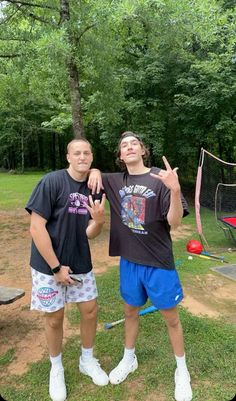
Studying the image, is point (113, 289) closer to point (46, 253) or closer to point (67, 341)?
point (67, 341)

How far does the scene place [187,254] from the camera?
601 centimetres

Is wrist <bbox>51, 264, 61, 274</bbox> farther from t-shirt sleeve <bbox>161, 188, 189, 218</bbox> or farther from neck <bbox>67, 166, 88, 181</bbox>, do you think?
t-shirt sleeve <bbox>161, 188, 189, 218</bbox>

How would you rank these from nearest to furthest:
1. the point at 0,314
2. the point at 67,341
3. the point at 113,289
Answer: the point at 67,341, the point at 0,314, the point at 113,289

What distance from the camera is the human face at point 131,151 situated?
2.45 metres

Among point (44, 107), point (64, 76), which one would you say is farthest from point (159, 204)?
point (44, 107)

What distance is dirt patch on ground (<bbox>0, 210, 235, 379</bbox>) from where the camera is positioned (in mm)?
3125

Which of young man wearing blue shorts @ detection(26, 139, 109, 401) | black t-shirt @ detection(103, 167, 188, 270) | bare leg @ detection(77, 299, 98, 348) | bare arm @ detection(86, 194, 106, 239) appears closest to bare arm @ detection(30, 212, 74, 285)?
young man wearing blue shorts @ detection(26, 139, 109, 401)

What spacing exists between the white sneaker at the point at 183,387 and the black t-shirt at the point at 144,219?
77 centimetres

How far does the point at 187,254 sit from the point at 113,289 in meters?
1.99

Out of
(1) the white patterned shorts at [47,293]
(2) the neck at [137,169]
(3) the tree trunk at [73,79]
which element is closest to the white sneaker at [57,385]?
(1) the white patterned shorts at [47,293]

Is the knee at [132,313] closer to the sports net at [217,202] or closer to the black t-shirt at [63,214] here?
the black t-shirt at [63,214]

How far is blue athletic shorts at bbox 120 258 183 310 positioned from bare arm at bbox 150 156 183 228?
1.19 feet

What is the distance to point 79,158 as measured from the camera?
7.94ft

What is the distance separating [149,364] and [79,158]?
1.68m
